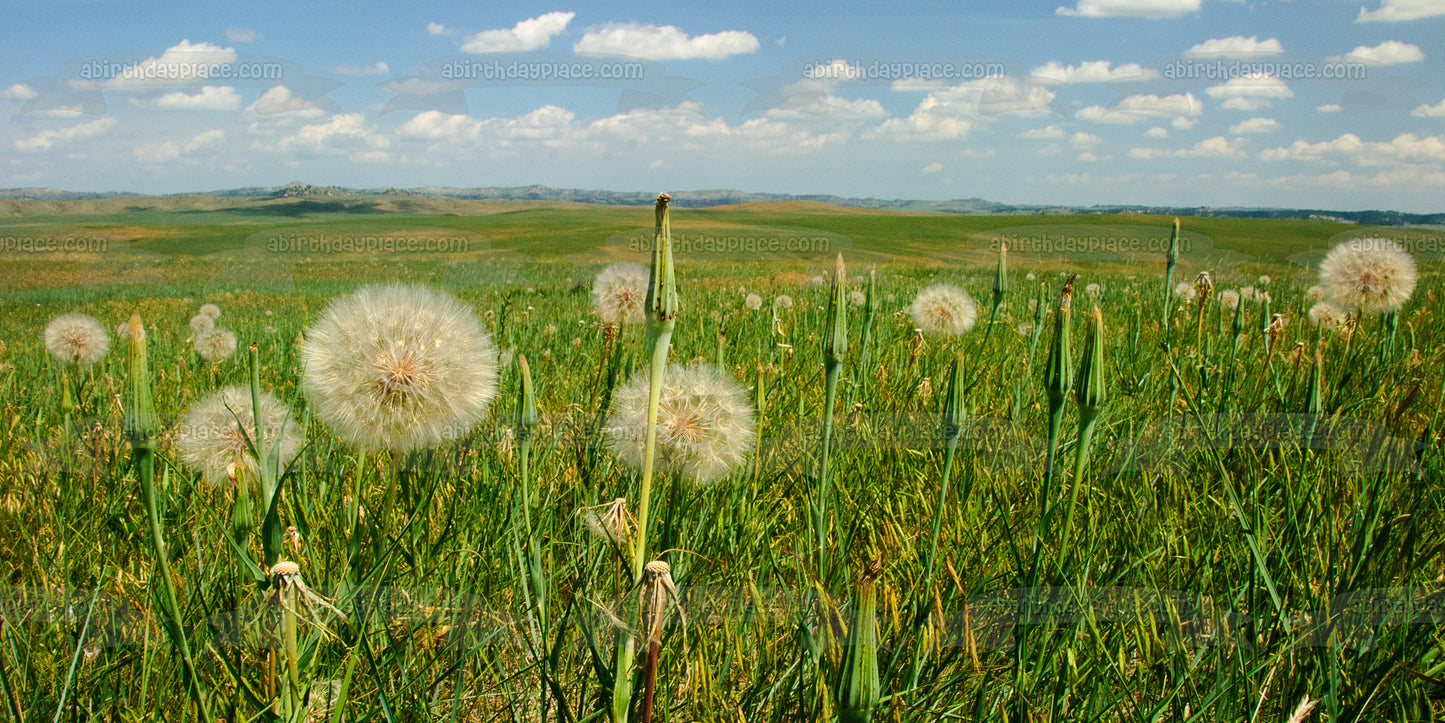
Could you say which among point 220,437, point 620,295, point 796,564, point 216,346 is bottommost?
point 796,564

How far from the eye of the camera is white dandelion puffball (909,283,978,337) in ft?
16.1

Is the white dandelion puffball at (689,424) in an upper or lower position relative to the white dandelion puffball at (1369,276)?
lower

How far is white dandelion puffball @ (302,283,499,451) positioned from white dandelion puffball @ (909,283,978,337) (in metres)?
3.87

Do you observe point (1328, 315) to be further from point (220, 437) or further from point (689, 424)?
point (220, 437)

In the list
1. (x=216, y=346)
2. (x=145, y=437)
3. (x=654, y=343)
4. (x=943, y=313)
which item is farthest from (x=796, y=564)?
(x=216, y=346)

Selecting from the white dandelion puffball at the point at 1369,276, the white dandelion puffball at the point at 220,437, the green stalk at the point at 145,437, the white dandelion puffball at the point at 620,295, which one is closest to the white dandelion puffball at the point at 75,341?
the white dandelion puffball at the point at 620,295

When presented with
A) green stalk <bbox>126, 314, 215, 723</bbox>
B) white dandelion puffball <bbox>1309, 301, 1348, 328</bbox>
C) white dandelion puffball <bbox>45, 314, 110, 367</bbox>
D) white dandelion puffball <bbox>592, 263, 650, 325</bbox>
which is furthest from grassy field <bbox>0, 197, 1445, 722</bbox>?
white dandelion puffball <bbox>1309, 301, 1348, 328</bbox>

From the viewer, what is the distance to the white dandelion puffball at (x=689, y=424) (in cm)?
188

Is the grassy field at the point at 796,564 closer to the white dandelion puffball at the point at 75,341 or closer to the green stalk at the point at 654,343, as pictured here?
the green stalk at the point at 654,343

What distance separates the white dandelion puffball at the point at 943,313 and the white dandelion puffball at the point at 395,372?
12.7ft

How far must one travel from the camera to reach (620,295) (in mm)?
4094

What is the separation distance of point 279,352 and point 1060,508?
548cm

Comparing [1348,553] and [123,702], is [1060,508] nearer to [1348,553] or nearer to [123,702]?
[1348,553]

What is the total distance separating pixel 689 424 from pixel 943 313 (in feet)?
11.4
